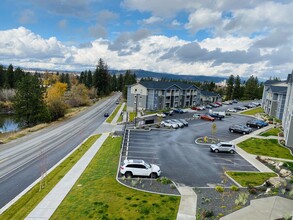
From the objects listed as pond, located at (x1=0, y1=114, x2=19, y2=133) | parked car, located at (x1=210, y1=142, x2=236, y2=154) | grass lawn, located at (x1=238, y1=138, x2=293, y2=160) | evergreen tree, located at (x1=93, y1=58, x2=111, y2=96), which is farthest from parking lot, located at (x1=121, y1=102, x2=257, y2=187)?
evergreen tree, located at (x1=93, y1=58, x2=111, y2=96)

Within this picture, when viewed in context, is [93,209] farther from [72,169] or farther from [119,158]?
[119,158]

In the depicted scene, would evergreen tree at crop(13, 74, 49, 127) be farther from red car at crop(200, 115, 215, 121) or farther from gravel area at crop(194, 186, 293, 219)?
gravel area at crop(194, 186, 293, 219)

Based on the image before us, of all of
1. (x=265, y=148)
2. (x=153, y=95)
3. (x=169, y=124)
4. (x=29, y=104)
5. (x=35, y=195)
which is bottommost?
(x=35, y=195)

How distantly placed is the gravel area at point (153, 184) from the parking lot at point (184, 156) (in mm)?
1522

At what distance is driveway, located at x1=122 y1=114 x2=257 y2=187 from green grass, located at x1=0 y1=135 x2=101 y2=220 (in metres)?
7.12

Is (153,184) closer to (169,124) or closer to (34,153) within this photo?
(34,153)

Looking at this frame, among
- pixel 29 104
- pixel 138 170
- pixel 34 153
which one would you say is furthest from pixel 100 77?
pixel 138 170

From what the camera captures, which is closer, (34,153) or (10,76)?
(34,153)

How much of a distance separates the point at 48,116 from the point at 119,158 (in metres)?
39.0

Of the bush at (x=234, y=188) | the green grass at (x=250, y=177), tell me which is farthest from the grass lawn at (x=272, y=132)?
the bush at (x=234, y=188)

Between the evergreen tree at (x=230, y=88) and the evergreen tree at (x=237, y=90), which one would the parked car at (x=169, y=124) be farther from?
the evergreen tree at (x=237, y=90)

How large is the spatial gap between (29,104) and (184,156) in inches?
1759

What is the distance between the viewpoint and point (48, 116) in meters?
62.6

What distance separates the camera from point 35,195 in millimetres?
21250
